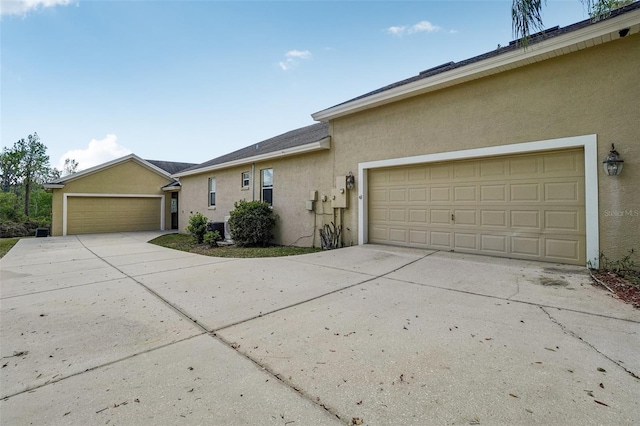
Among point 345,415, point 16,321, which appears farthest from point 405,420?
point 16,321

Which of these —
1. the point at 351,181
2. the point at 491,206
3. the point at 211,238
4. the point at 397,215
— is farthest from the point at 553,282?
the point at 211,238

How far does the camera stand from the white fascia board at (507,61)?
4.89m

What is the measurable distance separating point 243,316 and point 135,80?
1509cm

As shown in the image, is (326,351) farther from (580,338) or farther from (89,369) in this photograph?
(580,338)

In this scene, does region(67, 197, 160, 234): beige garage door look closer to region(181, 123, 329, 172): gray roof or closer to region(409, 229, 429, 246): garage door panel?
region(181, 123, 329, 172): gray roof

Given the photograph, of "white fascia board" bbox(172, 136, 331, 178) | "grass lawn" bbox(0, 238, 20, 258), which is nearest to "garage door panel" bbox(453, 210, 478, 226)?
"white fascia board" bbox(172, 136, 331, 178)

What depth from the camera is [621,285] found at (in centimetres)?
438

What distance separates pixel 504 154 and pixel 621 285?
3014mm

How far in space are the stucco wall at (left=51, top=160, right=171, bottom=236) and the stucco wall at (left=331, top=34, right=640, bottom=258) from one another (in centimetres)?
1704

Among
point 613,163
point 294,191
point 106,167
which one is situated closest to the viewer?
point 613,163

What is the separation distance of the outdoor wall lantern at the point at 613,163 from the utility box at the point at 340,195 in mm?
5686

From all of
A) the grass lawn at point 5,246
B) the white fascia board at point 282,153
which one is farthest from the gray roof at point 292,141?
the grass lawn at point 5,246

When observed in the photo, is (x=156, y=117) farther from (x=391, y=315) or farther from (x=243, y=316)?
(x=391, y=315)

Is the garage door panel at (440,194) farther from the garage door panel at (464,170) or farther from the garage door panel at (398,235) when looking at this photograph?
the garage door panel at (398,235)
